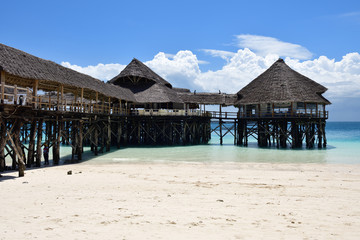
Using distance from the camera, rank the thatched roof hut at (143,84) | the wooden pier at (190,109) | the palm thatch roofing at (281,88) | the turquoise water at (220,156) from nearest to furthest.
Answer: the turquoise water at (220,156), the wooden pier at (190,109), the palm thatch roofing at (281,88), the thatched roof hut at (143,84)

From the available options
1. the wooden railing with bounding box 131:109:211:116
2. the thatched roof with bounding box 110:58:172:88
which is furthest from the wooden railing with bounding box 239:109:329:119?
the thatched roof with bounding box 110:58:172:88

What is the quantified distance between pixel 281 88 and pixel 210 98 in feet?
28.6

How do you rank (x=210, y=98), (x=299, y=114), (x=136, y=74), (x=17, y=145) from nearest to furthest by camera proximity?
(x=17, y=145) → (x=299, y=114) → (x=136, y=74) → (x=210, y=98)

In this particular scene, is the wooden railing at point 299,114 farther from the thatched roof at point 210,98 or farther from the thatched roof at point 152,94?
the thatched roof at point 152,94

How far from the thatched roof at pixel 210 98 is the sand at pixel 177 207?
72.5 feet

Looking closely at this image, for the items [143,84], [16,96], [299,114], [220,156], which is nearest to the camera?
[16,96]

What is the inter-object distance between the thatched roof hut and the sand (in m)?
19.2

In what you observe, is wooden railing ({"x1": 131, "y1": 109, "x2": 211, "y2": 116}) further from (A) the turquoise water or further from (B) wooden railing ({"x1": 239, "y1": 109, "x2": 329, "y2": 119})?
(B) wooden railing ({"x1": 239, "y1": 109, "x2": 329, "y2": 119})

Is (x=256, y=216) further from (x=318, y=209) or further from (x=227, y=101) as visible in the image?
(x=227, y=101)

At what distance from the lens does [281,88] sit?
30.4 metres

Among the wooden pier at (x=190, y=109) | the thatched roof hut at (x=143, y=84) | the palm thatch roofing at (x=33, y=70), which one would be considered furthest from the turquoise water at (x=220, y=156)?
the thatched roof hut at (x=143, y=84)

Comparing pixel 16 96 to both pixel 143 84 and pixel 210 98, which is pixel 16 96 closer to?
pixel 143 84

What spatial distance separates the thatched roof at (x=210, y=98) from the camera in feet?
116

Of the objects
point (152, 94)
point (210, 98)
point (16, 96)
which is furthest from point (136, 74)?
point (16, 96)
